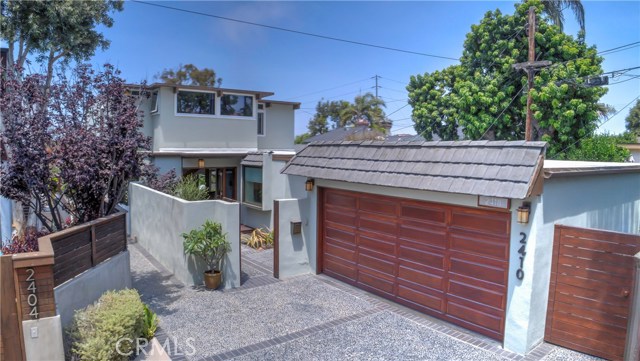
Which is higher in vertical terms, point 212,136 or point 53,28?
point 53,28

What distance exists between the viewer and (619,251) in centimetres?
559

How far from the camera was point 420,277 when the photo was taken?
7.69 m

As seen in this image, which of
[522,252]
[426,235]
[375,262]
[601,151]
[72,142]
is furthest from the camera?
[601,151]

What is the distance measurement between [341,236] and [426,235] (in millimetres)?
2515

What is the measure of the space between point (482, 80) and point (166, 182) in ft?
59.1

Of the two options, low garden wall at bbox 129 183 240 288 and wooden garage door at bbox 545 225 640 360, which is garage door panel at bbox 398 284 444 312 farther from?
low garden wall at bbox 129 183 240 288

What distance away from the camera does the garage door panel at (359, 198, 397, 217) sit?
8195mm

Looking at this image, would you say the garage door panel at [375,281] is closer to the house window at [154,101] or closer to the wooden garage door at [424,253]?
the wooden garage door at [424,253]

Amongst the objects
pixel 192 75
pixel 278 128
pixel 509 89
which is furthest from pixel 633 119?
pixel 192 75

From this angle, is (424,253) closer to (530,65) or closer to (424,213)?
(424,213)

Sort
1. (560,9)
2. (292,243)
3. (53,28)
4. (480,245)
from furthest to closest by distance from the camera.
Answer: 1. (560,9)
2. (53,28)
3. (292,243)
4. (480,245)

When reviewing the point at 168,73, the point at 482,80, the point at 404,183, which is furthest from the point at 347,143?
the point at 168,73

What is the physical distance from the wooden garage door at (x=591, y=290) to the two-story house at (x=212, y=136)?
9.86 metres

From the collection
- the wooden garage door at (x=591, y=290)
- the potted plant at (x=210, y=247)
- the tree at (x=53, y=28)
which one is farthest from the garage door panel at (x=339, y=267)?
the tree at (x=53, y=28)
